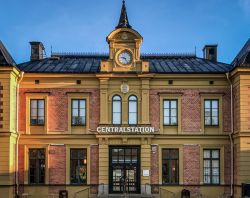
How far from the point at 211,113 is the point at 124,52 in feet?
22.8

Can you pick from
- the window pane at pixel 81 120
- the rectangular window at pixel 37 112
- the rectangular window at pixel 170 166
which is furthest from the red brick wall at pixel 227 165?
the rectangular window at pixel 37 112

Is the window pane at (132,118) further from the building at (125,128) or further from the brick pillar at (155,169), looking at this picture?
the brick pillar at (155,169)

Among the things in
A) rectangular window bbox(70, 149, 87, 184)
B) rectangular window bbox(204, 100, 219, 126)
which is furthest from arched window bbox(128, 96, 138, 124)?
rectangular window bbox(204, 100, 219, 126)

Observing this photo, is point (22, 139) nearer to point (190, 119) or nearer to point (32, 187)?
point (32, 187)

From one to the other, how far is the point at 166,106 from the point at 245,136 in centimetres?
553

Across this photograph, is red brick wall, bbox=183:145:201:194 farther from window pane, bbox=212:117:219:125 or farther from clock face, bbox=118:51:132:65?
clock face, bbox=118:51:132:65

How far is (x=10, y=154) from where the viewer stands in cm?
3052

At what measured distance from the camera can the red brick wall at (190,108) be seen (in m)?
33.2

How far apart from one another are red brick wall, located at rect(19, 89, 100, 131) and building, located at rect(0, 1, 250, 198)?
0.06 meters

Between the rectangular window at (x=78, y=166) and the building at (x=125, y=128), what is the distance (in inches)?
2.5

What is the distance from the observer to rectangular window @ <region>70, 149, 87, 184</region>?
32.8 m

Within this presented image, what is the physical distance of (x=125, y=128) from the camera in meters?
32.7

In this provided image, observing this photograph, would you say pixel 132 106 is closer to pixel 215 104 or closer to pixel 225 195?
pixel 215 104

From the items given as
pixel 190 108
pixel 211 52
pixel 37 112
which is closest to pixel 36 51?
pixel 37 112
